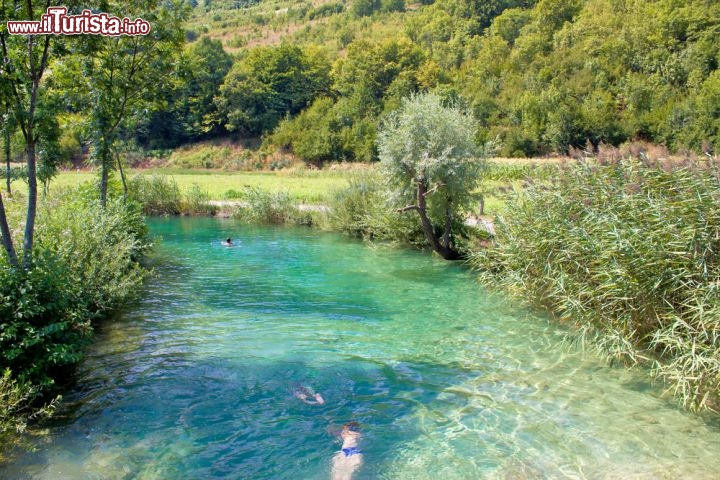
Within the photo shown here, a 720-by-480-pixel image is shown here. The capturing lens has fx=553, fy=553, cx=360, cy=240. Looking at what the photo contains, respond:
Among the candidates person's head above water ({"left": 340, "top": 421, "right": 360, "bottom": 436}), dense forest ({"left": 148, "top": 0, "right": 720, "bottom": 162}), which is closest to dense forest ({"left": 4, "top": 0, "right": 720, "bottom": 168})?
dense forest ({"left": 148, "top": 0, "right": 720, "bottom": 162})

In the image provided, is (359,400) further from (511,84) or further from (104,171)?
(511,84)

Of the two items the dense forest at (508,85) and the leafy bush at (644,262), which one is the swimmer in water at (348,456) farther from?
the dense forest at (508,85)

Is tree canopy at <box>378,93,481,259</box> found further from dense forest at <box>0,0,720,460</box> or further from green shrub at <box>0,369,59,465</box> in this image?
green shrub at <box>0,369,59,465</box>

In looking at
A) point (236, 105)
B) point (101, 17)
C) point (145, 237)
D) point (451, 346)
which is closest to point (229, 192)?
point (145, 237)

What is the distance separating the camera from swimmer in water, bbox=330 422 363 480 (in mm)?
6458

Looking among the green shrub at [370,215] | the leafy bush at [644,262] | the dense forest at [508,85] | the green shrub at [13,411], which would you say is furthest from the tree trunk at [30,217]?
the dense forest at [508,85]

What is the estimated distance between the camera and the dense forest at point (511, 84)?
202 feet

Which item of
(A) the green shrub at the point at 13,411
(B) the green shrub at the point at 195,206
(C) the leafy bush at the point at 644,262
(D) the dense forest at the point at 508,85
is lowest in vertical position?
(B) the green shrub at the point at 195,206

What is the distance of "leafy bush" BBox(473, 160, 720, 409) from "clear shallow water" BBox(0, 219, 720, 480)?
2.30 feet

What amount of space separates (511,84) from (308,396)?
74.5m

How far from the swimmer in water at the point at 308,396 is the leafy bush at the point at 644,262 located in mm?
4444

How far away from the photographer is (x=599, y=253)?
9180mm

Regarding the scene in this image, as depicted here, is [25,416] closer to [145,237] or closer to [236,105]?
[145,237]

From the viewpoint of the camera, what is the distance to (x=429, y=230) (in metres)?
18.5
